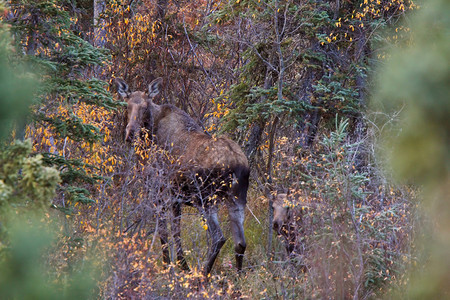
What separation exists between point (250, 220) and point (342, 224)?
168 inches

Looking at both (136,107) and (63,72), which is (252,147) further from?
(63,72)

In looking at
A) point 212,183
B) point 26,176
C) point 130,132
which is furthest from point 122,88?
point 26,176

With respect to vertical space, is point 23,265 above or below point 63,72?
below

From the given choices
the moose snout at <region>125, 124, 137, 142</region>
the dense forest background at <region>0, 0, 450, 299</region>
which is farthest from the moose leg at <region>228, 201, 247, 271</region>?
the moose snout at <region>125, 124, 137, 142</region>

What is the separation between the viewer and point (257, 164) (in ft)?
34.9

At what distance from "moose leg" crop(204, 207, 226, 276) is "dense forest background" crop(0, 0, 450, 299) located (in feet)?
0.73

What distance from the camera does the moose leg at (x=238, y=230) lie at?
8689mm

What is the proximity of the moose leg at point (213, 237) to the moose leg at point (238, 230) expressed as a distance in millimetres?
230

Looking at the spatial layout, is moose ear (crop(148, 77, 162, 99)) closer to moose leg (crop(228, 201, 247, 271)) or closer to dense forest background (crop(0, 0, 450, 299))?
dense forest background (crop(0, 0, 450, 299))

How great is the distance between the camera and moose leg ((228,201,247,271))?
869 cm

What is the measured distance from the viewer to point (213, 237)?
8633mm

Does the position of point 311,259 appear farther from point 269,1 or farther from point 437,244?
point 269,1

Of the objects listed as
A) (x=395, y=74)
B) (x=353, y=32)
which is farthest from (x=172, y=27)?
(x=395, y=74)

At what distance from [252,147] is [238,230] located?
2.31m
